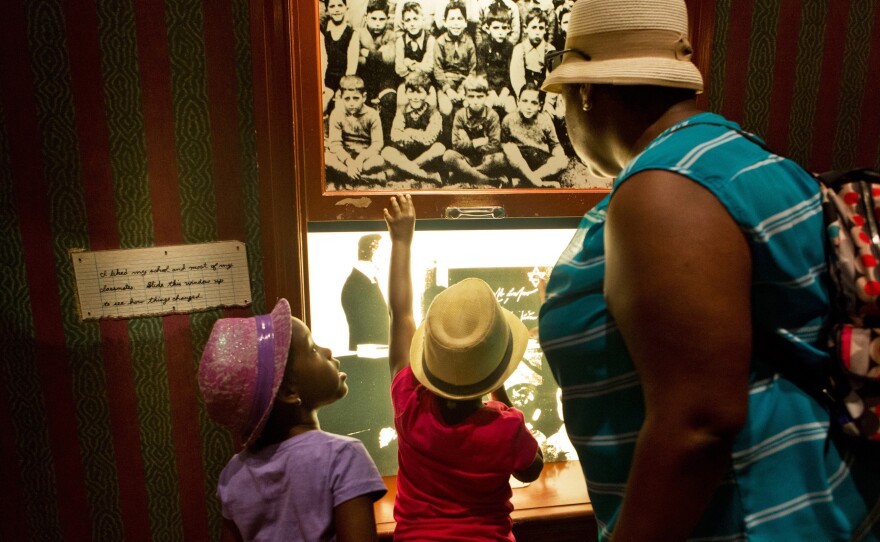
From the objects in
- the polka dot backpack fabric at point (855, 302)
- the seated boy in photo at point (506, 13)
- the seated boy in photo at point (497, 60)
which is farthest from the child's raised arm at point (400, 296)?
the polka dot backpack fabric at point (855, 302)

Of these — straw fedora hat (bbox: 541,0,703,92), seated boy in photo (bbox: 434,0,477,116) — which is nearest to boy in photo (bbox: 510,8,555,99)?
seated boy in photo (bbox: 434,0,477,116)

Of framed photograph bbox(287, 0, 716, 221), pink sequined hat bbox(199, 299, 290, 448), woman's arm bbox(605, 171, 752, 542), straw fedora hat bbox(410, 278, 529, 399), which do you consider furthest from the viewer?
framed photograph bbox(287, 0, 716, 221)

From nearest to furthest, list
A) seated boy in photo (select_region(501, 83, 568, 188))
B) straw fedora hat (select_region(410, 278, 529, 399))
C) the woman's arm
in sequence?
the woman's arm → straw fedora hat (select_region(410, 278, 529, 399)) → seated boy in photo (select_region(501, 83, 568, 188))

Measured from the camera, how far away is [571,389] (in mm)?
879

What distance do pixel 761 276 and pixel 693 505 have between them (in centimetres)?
30

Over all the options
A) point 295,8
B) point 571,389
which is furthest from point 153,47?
point 571,389

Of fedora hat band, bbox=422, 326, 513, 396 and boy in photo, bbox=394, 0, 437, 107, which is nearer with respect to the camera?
fedora hat band, bbox=422, 326, 513, 396

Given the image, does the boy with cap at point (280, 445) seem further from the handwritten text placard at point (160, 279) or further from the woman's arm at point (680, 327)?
the woman's arm at point (680, 327)

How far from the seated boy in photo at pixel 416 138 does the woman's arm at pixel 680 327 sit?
825 millimetres

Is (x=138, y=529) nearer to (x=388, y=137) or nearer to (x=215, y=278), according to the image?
(x=215, y=278)

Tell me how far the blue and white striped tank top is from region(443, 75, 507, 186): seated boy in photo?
68 cm

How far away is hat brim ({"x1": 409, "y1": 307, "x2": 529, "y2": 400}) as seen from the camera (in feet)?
4.22

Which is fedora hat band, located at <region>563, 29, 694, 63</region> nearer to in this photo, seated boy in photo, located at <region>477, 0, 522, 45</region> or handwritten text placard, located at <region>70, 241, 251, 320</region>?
seated boy in photo, located at <region>477, 0, 522, 45</region>

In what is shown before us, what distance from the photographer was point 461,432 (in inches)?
50.4
